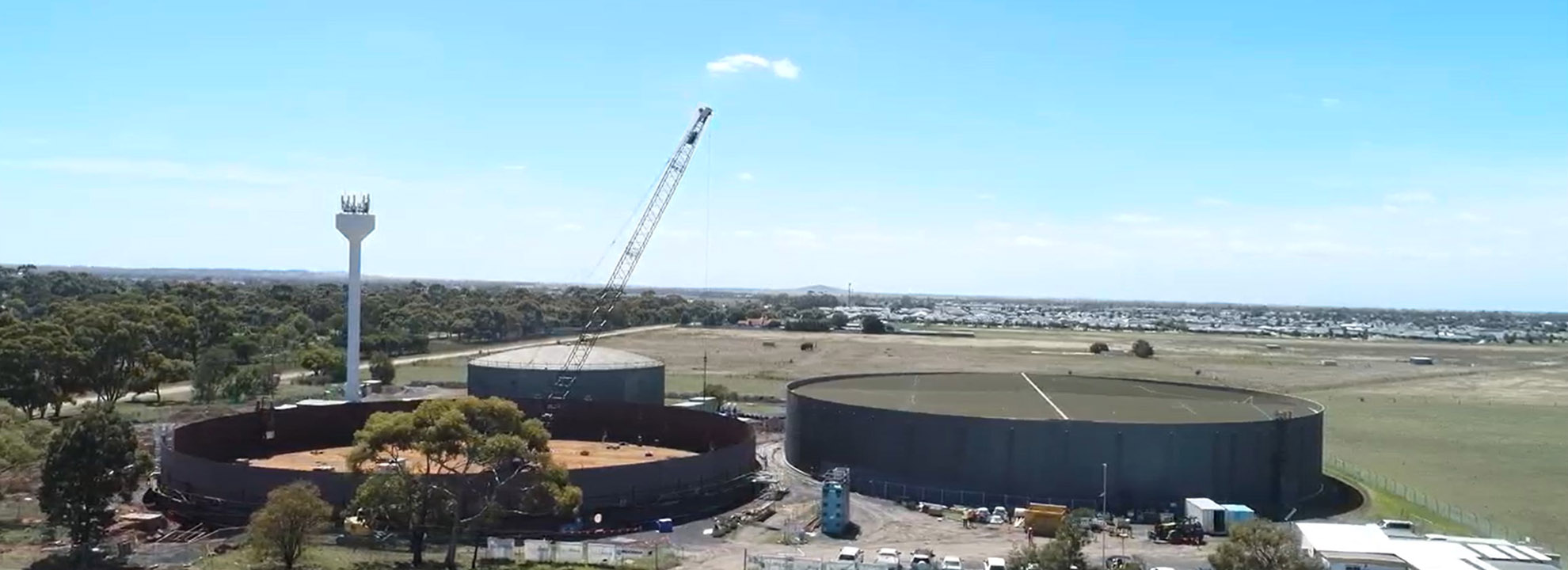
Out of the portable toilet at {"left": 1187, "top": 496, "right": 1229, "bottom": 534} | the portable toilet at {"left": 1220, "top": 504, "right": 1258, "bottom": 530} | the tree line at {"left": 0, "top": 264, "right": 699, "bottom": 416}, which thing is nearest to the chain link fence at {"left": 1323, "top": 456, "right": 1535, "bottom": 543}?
the portable toilet at {"left": 1220, "top": 504, "right": 1258, "bottom": 530}

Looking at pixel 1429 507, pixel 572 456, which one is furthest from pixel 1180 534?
pixel 572 456

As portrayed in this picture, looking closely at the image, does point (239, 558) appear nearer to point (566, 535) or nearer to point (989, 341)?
point (566, 535)

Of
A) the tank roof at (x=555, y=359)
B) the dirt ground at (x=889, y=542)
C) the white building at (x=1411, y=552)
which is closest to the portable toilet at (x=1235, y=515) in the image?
the dirt ground at (x=889, y=542)

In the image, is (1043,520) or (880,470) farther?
(880,470)

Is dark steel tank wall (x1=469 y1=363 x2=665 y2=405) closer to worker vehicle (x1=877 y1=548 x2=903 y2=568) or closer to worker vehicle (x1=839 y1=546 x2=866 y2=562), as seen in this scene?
worker vehicle (x1=839 y1=546 x2=866 y2=562)

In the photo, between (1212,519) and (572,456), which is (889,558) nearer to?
(1212,519)

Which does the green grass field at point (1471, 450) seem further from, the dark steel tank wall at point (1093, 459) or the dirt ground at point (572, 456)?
the dirt ground at point (572, 456)
